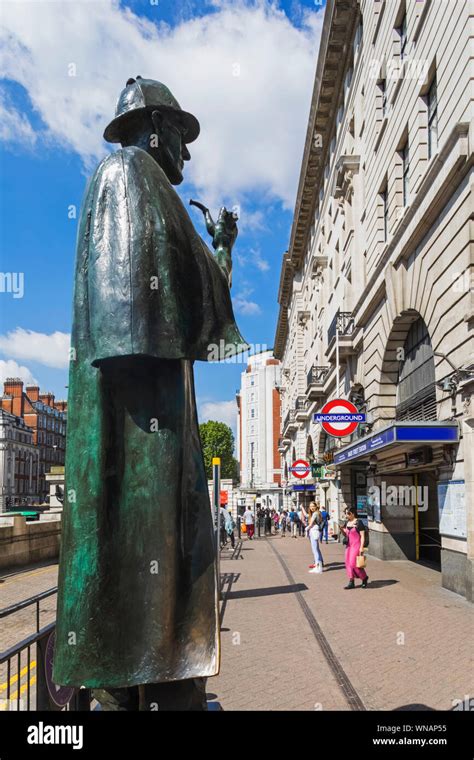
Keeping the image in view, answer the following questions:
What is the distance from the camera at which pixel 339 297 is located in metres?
32.8

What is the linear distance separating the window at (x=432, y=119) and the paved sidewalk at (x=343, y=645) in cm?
1128

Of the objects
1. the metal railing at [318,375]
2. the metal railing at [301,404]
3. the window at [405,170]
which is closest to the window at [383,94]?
the window at [405,170]

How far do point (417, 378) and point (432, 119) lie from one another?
23.9 feet

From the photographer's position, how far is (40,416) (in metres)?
108

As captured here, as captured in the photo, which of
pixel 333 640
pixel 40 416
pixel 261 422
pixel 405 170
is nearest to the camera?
pixel 333 640

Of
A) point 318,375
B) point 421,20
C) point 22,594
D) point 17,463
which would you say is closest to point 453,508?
point 22,594

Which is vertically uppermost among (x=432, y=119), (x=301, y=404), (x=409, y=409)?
(x=432, y=119)

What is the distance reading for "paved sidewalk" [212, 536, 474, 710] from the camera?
6.46 metres

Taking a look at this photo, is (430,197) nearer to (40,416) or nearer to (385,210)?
(385,210)

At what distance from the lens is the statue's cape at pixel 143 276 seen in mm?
2467

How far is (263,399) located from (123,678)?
11283cm

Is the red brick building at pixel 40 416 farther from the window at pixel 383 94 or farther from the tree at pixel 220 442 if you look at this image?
the window at pixel 383 94

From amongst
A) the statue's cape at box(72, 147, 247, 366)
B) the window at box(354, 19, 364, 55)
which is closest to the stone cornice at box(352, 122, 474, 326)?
the window at box(354, 19, 364, 55)

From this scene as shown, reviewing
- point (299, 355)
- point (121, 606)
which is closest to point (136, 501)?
point (121, 606)
